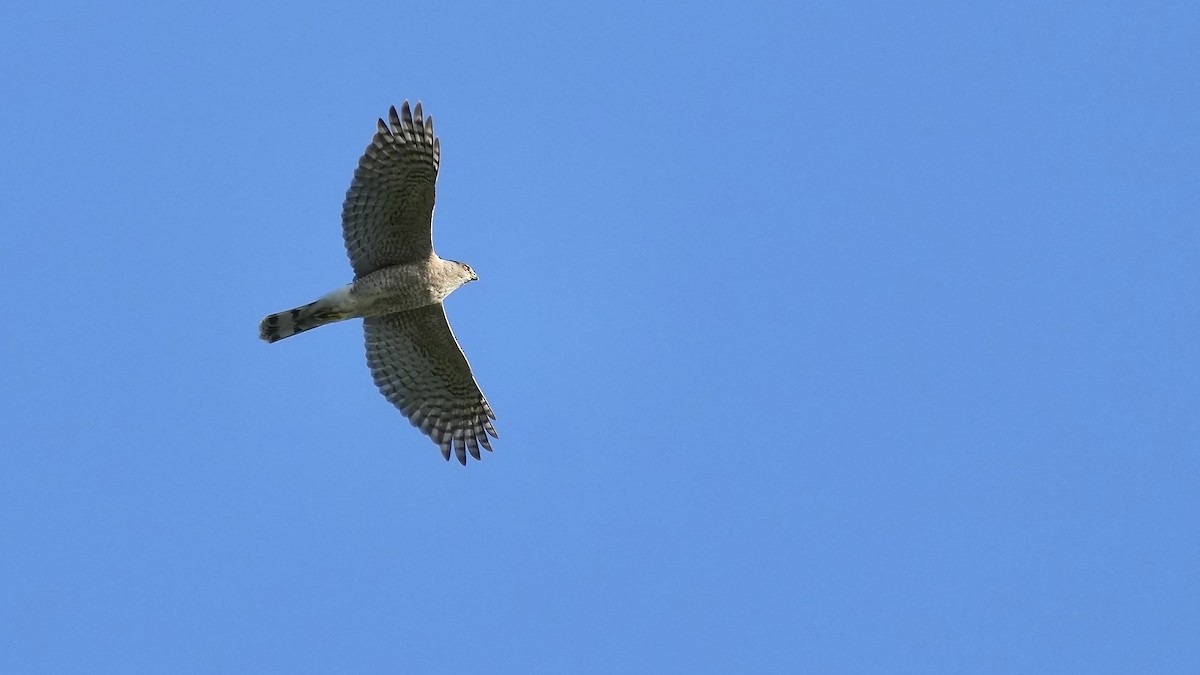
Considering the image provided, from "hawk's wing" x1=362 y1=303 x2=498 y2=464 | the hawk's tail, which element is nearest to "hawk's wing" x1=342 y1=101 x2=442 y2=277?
the hawk's tail

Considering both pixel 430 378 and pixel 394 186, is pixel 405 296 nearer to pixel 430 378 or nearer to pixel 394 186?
pixel 394 186

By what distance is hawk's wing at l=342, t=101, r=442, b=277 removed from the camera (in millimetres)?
14547

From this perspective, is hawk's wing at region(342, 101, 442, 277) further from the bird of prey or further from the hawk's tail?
the hawk's tail

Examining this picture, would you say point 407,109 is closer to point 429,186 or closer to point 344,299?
point 429,186

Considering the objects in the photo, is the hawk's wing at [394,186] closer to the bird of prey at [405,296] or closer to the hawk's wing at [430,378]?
the bird of prey at [405,296]

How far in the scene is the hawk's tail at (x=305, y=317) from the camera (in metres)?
15.0

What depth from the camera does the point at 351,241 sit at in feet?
49.0

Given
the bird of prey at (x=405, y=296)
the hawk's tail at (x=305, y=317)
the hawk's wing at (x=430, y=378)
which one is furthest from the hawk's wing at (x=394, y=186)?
the hawk's wing at (x=430, y=378)

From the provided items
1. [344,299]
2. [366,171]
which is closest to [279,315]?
[344,299]

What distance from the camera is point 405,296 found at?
1500 cm

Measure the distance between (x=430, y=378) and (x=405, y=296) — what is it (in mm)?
1432

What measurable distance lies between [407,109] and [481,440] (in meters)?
3.79

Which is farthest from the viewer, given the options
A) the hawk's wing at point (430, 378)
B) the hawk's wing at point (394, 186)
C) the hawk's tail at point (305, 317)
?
the hawk's wing at point (430, 378)

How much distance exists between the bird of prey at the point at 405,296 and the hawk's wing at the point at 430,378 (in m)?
0.01
